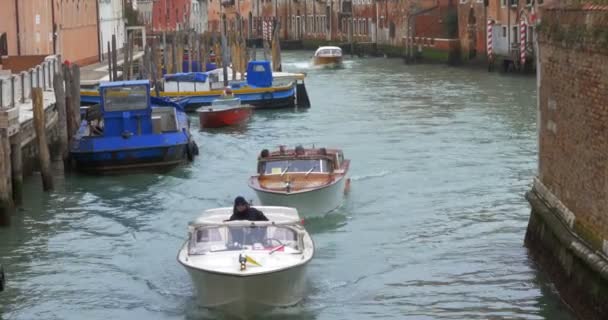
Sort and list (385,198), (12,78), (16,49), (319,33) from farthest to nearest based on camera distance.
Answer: (319,33), (16,49), (12,78), (385,198)

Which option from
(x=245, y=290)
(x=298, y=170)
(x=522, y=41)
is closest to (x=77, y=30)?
(x=522, y=41)

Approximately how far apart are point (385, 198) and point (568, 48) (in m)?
7.84

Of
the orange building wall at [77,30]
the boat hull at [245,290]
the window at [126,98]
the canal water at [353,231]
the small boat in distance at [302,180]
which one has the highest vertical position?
the orange building wall at [77,30]

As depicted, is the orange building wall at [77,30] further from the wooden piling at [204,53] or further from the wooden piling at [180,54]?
the wooden piling at [204,53]

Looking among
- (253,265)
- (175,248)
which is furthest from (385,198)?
(253,265)

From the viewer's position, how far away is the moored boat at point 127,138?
23562 mm

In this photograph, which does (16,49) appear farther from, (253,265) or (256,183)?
(253,265)

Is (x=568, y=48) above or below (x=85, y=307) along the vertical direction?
above

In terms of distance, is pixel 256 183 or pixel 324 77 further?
pixel 324 77

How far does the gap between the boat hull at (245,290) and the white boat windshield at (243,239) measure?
1.44 ft

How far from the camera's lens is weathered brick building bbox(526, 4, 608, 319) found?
11.4m

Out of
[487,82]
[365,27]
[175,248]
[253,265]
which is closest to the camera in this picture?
[253,265]

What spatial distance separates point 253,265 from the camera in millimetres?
12797

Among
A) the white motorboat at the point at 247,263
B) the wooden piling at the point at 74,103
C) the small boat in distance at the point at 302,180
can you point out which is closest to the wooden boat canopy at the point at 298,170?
the small boat in distance at the point at 302,180
